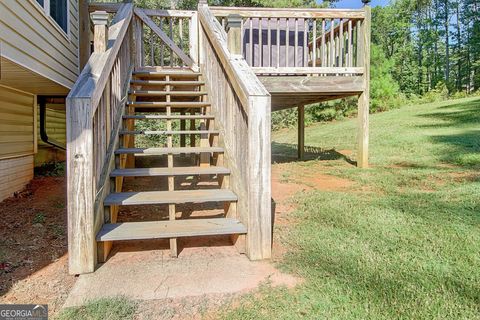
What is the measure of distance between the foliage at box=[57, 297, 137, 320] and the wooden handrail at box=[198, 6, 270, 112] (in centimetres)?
159

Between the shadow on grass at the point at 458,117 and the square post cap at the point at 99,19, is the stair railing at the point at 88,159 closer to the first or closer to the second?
the square post cap at the point at 99,19

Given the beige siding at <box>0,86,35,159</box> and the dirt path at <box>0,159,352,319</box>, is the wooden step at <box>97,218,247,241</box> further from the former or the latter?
the beige siding at <box>0,86,35,159</box>

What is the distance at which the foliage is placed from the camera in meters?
1.90

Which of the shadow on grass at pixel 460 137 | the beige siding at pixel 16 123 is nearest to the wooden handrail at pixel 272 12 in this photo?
the beige siding at pixel 16 123

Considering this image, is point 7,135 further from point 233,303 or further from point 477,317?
point 477,317

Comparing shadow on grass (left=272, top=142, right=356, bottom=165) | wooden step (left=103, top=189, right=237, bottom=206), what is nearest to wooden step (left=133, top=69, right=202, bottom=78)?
wooden step (left=103, top=189, right=237, bottom=206)

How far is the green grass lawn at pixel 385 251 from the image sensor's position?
1953 mm

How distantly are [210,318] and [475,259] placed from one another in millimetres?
1881

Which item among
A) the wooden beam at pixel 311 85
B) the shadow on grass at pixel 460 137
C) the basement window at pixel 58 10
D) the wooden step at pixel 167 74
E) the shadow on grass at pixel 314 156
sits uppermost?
the basement window at pixel 58 10

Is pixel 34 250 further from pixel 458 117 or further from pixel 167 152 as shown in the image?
pixel 458 117

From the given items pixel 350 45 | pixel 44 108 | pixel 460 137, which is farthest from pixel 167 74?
pixel 460 137

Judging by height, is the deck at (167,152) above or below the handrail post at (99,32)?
below

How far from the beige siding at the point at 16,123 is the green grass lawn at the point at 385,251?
4070 millimetres

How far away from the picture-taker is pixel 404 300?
199 cm
